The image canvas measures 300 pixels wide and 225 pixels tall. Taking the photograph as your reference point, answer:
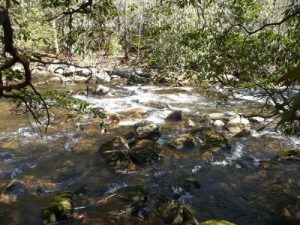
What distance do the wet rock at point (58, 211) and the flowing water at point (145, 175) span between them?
0.19 m

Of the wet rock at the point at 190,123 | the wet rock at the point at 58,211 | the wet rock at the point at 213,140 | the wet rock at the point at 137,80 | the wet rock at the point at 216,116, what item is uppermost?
the wet rock at the point at 58,211

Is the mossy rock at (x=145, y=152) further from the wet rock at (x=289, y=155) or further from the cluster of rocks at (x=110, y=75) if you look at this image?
the cluster of rocks at (x=110, y=75)

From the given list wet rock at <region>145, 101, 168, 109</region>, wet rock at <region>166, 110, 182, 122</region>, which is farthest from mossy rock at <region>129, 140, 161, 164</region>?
wet rock at <region>145, 101, 168, 109</region>

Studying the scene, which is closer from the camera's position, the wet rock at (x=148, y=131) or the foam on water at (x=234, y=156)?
the foam on water at (x=234, y=156)

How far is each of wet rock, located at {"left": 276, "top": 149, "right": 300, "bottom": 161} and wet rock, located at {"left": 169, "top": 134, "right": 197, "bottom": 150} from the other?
2.55m

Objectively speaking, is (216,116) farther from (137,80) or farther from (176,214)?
(137,80)

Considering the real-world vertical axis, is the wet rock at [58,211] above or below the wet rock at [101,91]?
above

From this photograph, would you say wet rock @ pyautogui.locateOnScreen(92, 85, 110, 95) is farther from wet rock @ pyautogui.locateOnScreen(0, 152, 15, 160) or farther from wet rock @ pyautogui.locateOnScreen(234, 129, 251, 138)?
wet rock @ pyautogui.locateOnScreen(0, 152, 15, 160)

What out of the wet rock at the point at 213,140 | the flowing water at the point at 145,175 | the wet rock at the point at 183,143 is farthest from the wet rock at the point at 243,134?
the wet rock at the point at 183,143

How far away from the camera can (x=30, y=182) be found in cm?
905

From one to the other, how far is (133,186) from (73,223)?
183 cm

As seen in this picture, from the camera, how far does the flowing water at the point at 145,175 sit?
25.7 ft

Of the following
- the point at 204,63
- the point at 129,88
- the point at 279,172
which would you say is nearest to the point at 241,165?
the point at 279,172

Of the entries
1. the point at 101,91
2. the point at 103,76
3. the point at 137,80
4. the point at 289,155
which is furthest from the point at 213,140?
the point at 103,76
